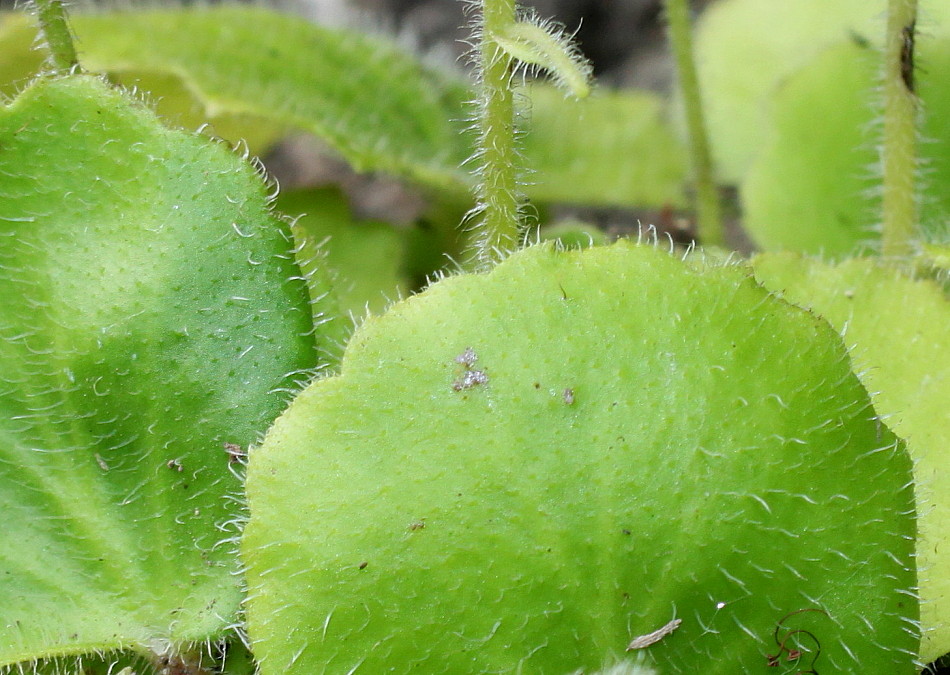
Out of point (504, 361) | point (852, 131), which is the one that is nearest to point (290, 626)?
point (504, 361)

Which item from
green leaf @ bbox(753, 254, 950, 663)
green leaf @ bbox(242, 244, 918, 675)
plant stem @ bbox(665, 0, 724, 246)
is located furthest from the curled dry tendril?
plant stem @ bbox(665, 0, 724, 246)

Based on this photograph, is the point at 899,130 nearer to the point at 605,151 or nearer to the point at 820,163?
the point at 820,163

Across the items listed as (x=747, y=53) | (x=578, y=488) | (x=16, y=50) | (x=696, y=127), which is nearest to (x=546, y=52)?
(x=578, y=488)

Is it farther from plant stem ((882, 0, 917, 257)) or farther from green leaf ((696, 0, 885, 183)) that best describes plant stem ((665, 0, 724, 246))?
plant stem ((882, 0, 917, 257))

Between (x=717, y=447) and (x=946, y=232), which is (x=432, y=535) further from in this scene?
(x=946, y=232)

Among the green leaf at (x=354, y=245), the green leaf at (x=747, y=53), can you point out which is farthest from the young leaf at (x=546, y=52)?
the green leaf at (x=747, y=53)

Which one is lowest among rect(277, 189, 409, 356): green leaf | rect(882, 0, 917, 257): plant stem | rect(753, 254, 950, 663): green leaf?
rect(277, 189, 409, 356): green leaf
